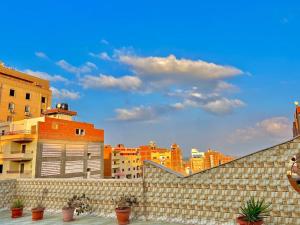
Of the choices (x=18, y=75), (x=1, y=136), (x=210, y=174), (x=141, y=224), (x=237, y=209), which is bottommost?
(x=141, y=224)

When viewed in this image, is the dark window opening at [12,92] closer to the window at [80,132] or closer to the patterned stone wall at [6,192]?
the window at [80,132]

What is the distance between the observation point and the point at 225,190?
890 cm

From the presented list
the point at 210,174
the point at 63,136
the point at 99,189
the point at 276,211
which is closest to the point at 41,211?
the point at 99,189

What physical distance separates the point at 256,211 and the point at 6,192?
13.2 meters

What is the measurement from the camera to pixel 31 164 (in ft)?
114

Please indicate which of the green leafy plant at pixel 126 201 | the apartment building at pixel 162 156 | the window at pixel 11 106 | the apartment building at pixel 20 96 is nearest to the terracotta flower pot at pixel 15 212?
the green leafy plant at pixel 126 201

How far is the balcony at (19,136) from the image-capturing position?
34906 mm

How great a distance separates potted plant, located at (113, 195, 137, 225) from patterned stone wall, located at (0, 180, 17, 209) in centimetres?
715

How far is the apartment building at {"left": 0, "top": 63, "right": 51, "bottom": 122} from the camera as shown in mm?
44688

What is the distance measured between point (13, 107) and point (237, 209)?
4657cm

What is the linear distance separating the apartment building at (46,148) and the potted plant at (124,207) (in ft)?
92.1

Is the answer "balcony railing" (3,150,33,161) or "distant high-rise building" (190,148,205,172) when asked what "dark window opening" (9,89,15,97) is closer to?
"balcony railing" (3,150,33,161)

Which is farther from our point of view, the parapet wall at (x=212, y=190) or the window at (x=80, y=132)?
the window at (x=80, y=132)

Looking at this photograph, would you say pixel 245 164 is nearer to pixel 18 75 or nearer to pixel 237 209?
pixel 237 209
